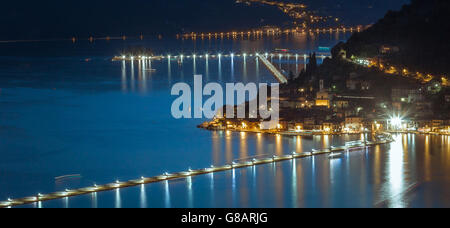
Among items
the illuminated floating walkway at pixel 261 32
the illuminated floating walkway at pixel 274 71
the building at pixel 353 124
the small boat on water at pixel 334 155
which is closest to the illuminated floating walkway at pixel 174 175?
the small boat on water at pixel 334 155

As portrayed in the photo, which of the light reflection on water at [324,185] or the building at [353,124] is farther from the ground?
the building at [353,124]

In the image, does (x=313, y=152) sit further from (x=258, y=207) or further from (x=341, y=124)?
(x=258, y=207)

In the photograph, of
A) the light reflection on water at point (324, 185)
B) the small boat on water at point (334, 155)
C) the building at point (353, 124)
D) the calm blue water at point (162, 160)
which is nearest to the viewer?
the light reflection on water at point (324, 185)

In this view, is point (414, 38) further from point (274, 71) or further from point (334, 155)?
point (334, 155)

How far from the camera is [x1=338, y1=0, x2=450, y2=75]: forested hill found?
17.4 metres

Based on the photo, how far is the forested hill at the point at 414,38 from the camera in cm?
1739

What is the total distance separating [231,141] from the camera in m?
12.9

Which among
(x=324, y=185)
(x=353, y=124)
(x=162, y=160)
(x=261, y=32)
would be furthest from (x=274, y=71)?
(x=261, y=32)

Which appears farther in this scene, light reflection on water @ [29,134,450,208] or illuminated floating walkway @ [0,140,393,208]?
light reflection on water @ [29,134,450,208]

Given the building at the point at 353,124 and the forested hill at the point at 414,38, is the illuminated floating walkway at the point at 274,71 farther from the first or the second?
the building at the point at 353,124

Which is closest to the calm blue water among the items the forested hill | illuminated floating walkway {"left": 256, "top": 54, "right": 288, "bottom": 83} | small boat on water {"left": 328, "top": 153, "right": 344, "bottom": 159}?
small boat on water {"left": 328, "top": 153, "right": 344, "bottom": 159}

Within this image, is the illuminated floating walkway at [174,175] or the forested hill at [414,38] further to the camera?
the forested hill at [414,38]

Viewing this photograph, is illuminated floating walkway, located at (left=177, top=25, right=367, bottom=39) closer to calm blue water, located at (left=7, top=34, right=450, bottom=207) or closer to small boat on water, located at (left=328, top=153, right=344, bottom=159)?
calm blue water, located at (left=7, top=34, right=450, bottom=207)

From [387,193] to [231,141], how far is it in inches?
137
